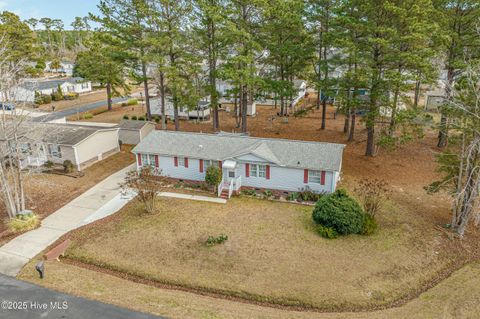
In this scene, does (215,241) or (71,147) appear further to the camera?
(71,147)

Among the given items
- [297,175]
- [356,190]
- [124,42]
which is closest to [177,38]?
[124,42]

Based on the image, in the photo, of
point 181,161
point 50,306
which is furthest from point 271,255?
point 181,161

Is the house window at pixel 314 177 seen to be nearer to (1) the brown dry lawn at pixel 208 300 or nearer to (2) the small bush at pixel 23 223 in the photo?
(1) the brown dry lawn at pixel 208 300

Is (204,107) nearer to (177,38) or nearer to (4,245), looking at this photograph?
(177,38)

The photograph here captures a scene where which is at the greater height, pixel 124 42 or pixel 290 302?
pixel 124 42

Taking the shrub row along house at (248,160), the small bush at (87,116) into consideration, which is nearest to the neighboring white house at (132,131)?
the shrub row along house at (248,160)

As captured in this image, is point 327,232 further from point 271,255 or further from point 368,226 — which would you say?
point 271,255
